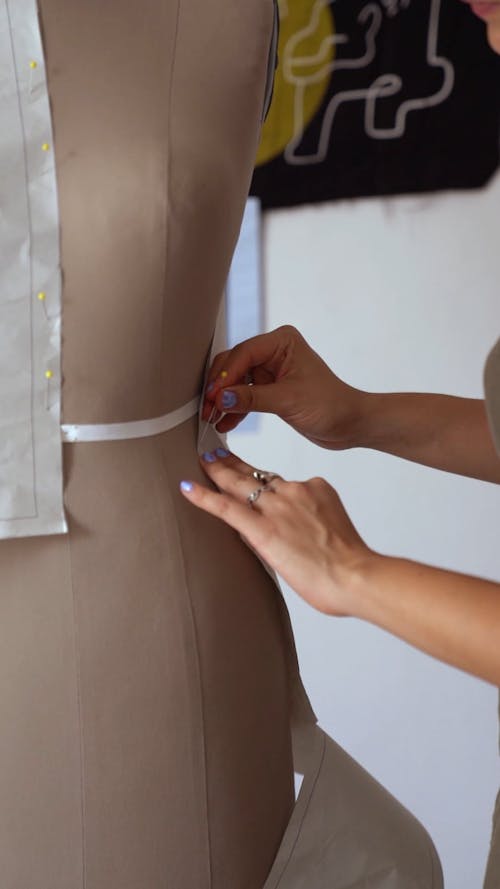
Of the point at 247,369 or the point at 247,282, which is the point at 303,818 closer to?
the point at 247,369

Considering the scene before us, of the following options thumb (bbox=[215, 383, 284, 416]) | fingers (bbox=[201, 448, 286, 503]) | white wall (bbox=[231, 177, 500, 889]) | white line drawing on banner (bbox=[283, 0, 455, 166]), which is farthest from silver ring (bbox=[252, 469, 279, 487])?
white line drawing on banner (bbox=[283, 0, 455, 166])

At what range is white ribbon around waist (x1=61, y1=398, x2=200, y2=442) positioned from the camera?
0.88 meters

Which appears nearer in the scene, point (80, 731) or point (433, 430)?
point (80, 731)

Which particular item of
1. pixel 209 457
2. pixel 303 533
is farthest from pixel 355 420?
pixel 303 533

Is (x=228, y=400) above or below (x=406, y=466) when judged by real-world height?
above

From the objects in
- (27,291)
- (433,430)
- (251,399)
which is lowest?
(433,430)

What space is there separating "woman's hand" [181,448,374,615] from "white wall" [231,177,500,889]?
4.67ft

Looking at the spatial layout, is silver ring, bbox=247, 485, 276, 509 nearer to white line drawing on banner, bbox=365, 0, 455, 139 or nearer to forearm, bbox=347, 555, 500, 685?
forearm, bbox=347, 555, 500, 685

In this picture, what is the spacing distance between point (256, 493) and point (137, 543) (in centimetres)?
12

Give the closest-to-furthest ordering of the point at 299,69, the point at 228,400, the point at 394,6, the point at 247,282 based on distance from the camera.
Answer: the point at 228,400 → the point at 394,6 → the point at 299,69 → the point at 247,282

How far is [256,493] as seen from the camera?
872 millimetres

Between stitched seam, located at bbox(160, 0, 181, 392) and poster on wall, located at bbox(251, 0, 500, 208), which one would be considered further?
poster on wall, located at bbox(251, 0, 500, 208)

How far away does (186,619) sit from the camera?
89 cm

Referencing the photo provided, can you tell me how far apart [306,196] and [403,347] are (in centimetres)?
42
